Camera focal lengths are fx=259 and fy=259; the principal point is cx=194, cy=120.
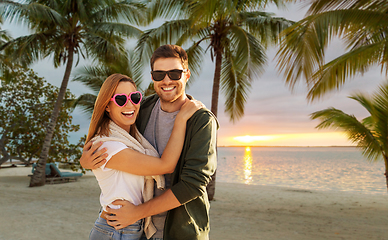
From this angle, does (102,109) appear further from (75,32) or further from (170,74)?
(75,32)

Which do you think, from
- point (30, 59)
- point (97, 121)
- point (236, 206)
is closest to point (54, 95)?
point (30, 59)

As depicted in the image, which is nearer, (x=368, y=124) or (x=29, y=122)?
(x=368, y=124)

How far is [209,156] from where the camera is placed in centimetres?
176

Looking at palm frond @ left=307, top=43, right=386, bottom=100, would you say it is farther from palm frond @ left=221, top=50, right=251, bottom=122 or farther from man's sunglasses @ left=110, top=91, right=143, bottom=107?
palm frond @ left=221, top=50, right=251, bottom=122

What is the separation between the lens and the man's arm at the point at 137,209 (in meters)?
1.70

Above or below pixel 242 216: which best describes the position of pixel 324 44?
above

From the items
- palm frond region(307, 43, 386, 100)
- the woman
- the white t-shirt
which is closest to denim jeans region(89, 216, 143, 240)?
the woman

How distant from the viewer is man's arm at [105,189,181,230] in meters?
1.70

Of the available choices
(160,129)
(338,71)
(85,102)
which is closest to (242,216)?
(338,71)

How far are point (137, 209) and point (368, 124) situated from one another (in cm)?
1158

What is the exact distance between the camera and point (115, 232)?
69.1 inches

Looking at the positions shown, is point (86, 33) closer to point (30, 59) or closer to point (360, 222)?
point (30, 59)

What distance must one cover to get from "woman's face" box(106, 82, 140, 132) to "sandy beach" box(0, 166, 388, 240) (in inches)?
195

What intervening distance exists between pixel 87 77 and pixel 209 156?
16.0 metres
